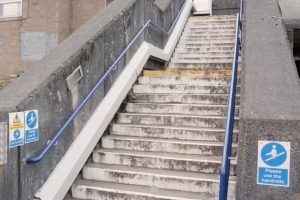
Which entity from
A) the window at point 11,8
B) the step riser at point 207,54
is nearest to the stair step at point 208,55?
the step riser at point 207,54

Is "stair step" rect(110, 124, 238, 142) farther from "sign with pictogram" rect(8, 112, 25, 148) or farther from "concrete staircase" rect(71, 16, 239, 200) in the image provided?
"sign with pictogram" rect(8, 112, 25, 148)

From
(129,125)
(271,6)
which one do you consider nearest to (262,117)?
(129,125)

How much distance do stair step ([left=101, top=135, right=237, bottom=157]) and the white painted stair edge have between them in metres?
0.21

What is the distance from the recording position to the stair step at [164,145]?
13.4ft

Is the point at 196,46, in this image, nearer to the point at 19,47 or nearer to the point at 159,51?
the point at 159,51

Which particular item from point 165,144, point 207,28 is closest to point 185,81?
point 165,144

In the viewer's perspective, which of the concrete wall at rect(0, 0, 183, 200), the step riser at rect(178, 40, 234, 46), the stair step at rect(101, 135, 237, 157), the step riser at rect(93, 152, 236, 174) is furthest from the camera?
the step riser at rect(178, 40, 234, 46)

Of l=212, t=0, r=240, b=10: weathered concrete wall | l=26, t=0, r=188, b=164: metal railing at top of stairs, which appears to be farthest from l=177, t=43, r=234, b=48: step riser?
l=212, t=0, r=240, b=10: weathered concrete wall

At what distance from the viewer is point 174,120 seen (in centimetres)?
468

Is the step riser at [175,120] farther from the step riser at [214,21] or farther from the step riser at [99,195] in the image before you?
the step riser at [214,21]

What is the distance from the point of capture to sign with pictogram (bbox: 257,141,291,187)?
2.26 m

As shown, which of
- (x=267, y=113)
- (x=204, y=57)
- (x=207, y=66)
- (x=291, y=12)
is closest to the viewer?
(x=267, y=113)

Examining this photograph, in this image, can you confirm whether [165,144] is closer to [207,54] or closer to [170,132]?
[170,132]

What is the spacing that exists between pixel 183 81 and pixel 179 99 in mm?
452
